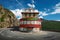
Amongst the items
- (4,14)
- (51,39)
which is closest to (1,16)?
(4,14)

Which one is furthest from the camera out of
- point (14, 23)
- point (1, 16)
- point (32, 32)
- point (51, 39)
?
point (14, 23)

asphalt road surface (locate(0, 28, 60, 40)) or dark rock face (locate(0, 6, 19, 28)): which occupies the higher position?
dark rock face (locate(0, 6, 19, 28))

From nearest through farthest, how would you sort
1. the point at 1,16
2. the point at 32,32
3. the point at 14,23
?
the point at 32,32 < the point at 1,16 < the point at 14,23

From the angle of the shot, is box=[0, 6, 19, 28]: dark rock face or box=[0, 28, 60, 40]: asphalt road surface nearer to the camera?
box=[0, 28, 60, 40]: asphalt road surface

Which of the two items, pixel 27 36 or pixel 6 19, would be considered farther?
pixel 6 19

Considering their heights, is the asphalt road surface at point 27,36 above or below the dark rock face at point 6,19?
below

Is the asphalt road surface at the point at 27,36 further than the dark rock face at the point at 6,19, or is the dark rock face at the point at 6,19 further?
the dark rock face at the point at 6,19

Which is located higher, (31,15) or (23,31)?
(31,15)

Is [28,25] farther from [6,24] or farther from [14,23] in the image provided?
[14,23]

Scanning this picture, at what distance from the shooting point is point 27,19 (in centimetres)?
6519

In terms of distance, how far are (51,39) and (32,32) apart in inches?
737

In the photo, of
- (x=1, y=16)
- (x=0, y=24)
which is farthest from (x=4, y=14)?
(x=0, y=24)

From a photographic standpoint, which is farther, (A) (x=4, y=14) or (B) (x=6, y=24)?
(A) (x=4, y=14)

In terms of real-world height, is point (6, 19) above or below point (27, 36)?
above
